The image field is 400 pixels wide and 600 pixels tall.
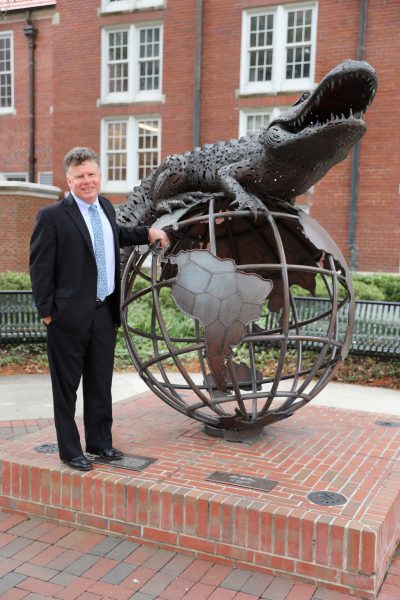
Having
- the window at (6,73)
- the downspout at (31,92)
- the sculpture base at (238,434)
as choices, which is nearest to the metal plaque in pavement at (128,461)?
the sculpture base at (238,434)

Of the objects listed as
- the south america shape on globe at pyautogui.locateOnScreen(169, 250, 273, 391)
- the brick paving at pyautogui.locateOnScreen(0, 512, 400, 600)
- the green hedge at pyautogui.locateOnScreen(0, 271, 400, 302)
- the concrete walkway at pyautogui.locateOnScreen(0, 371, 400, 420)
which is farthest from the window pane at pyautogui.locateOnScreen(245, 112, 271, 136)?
the brick paving at pyautogui.locateOnScreen(0, 512, 400, 600)

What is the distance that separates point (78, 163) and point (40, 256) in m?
0.58

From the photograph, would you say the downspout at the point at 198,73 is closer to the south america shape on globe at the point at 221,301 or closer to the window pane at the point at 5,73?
the window pane at the point at 5,73

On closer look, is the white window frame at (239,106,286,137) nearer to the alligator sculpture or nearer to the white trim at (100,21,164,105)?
the white trim at (100,21,164,105)

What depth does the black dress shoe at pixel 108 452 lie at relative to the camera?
379cm

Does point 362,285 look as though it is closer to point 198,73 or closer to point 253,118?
point 253,118

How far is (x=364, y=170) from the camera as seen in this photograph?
1439 centimetres

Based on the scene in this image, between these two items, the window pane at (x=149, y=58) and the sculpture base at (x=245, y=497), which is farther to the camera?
the window pane at (x=149, y=58)

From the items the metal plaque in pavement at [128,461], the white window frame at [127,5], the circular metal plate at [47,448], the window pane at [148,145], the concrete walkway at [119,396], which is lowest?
the concrete walkway at [119,396]

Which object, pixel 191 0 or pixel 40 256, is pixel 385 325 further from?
pixel 191 0

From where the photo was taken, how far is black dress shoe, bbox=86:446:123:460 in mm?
3795

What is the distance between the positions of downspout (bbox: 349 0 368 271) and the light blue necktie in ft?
38.5

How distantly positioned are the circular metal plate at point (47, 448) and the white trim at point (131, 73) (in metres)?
13.9

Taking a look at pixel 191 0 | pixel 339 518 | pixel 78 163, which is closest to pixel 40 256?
pixel 78 163
